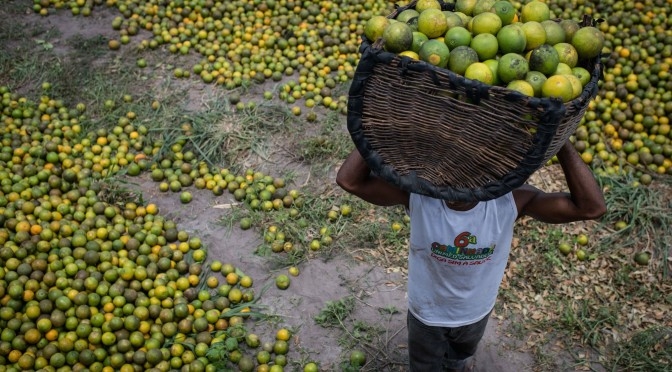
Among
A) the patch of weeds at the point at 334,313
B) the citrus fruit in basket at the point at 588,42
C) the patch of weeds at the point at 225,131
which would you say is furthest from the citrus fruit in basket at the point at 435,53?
the patch of weeds at the point at 225,131

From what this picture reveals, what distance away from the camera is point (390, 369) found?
4125mm

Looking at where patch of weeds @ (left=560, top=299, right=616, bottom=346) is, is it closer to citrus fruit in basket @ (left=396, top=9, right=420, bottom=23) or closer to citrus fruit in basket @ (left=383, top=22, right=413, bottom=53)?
citrus fruit in basket @ (left=396, top=9, right=420, bottom=23)

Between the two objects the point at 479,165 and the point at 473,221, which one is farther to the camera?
the point at 473,221

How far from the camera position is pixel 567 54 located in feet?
7.94

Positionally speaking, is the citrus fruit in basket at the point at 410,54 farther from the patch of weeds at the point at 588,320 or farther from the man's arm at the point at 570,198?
the patch of weeds at the point at 588,320

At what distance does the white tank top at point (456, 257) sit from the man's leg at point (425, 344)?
4.3 inches

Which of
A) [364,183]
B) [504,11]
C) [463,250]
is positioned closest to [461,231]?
[463,250]

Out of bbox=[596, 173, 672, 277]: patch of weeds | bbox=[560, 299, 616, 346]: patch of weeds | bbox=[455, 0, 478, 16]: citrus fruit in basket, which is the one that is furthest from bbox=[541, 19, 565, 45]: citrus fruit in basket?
bbox=[596, 173, 672, 277]: patch of weeds

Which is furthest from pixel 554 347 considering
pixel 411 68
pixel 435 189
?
pixel 411 68

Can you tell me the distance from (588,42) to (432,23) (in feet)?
2.33

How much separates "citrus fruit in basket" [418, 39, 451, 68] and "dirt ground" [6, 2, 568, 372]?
8.59ft

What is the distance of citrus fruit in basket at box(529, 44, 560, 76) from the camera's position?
2.29 metres

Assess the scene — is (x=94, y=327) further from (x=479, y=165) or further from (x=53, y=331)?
(x=479, y=165)

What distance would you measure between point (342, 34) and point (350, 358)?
4360mm
